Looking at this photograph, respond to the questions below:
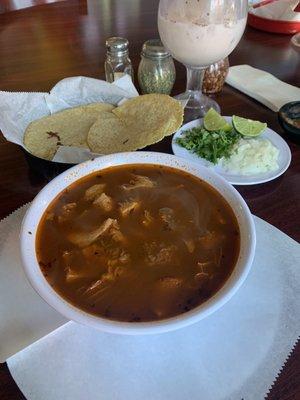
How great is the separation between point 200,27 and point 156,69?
27 cm

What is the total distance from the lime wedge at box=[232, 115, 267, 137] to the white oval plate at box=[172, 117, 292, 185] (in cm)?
4

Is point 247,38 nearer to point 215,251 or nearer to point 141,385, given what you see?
point 215,251

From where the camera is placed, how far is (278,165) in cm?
132

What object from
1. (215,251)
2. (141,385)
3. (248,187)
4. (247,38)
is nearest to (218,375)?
(141,385)

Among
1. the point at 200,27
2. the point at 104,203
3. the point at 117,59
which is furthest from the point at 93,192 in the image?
the point at 117,59

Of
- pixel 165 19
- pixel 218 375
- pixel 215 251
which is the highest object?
pixel 165 19

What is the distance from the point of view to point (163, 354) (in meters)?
0.82

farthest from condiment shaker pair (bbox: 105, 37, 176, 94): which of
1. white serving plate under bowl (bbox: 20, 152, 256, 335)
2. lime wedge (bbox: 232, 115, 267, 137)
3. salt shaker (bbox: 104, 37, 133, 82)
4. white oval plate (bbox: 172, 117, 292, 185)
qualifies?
white serving plate under bowl (bbox: 20, 152, 256, 335)

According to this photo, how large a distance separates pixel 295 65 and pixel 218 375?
1.80m

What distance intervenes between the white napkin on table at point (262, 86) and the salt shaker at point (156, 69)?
1.06ft

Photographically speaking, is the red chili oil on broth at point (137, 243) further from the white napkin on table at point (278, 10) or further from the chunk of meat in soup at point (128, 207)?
the white napkin on table at point (278, 10)

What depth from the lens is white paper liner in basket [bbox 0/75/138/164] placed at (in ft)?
4.26

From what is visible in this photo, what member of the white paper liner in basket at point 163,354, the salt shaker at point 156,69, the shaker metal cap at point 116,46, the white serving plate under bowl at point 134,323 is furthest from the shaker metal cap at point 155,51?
the white paper liner in basket at point 163,354

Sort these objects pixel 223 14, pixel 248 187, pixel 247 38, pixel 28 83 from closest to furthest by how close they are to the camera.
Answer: pixel 248 187 → pixel 223 14 → pixel 28 83 → pixel 247 38
